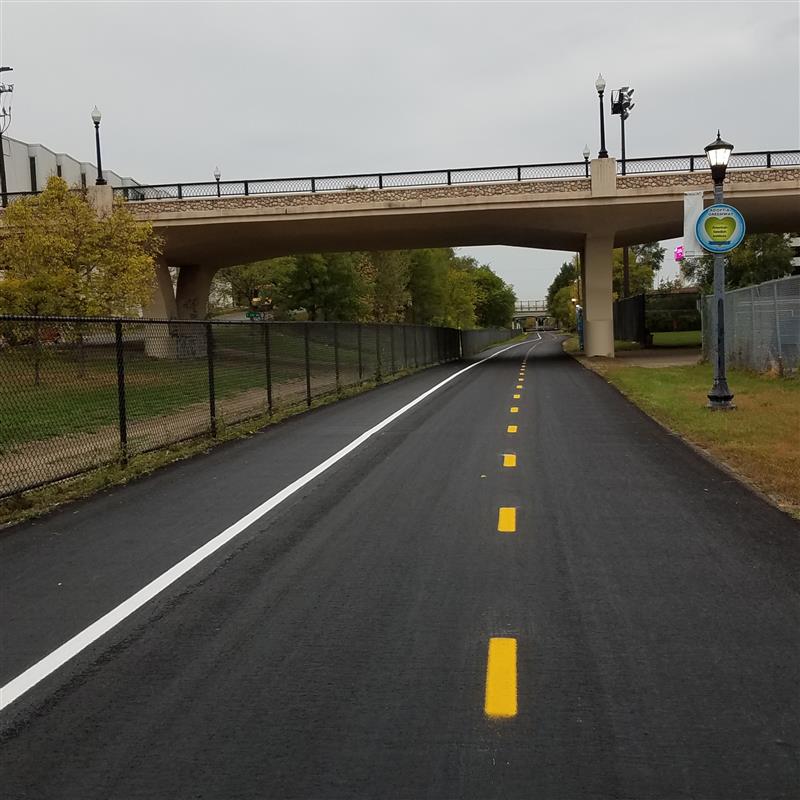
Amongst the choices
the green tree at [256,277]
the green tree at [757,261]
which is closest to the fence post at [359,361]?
the green tree at [256,277]

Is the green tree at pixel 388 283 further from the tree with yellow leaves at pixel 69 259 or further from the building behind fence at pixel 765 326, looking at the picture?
the building behind fence at pixel 765 326

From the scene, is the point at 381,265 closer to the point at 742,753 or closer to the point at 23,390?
the point at 23,390

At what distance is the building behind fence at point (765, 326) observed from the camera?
18406 millimetres

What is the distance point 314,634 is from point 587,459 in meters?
6.31

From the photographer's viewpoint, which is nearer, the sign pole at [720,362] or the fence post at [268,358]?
the sign pole at [720,362]

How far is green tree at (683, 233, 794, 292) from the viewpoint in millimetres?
45969

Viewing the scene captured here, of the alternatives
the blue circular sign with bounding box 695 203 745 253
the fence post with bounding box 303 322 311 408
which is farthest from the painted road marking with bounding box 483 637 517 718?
the fence post with bounding box 303 322 311 408

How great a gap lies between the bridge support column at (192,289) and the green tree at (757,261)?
2817 centimetres

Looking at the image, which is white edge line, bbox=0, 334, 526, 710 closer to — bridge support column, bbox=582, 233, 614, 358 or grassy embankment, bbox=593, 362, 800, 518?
grassy embankment, bbox=593, 362, 800, 518

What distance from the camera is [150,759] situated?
3203mm

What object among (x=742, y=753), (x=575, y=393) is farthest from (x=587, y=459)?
(x=575, y=393)

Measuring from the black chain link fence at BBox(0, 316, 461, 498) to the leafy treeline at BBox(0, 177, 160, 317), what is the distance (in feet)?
26.6

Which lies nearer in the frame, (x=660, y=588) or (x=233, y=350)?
(x=660, y=588)

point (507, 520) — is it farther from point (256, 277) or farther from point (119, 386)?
point (256, 277)
